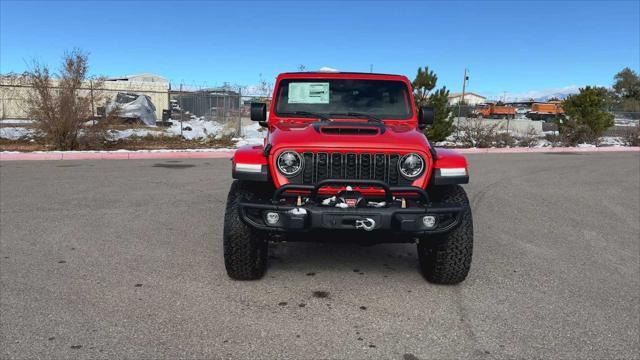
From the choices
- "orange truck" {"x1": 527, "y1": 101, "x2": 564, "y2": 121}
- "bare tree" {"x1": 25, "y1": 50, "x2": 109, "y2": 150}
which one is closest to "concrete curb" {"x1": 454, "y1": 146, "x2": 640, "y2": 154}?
"bare tree" {"x1": 25, "y1": 50, "x2": 109, "y2": 150}

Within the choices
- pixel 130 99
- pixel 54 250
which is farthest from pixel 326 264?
pixel 130 99

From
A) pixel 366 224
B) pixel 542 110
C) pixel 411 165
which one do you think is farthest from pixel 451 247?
pixel 542 110

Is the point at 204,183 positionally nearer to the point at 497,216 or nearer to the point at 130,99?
the point at 497,216

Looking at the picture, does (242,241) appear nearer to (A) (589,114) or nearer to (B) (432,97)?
(B) (432,97)

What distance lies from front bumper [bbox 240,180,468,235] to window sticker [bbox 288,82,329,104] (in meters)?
1.60

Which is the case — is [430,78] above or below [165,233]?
above

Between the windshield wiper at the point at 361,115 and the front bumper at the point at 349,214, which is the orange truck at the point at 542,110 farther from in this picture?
the front bumper at the point at 349,214

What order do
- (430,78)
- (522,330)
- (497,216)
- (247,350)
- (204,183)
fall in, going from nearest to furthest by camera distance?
1. (247,350)
2. (522,330)
3. (497,216)
4. (204,183)
5. (430,78)

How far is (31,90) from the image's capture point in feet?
46.4

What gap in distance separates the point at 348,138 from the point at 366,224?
2.25 feet

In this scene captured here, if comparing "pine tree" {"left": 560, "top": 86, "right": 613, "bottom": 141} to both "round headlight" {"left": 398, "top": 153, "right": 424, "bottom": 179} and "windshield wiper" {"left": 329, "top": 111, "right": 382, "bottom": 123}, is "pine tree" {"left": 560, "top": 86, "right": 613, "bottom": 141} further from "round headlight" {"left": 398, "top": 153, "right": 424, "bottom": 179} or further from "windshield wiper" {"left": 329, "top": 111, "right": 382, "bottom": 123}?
"round headlight" {"left": 398, "top": 153, "right": 424, "bottom": 179}

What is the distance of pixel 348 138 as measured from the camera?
3.55 m

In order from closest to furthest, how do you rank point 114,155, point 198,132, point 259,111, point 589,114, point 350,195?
point 350,195 → point 259,111 → point 114,155 → point 198,132 → point 589,114

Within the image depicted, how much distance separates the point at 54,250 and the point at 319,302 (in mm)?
2750
